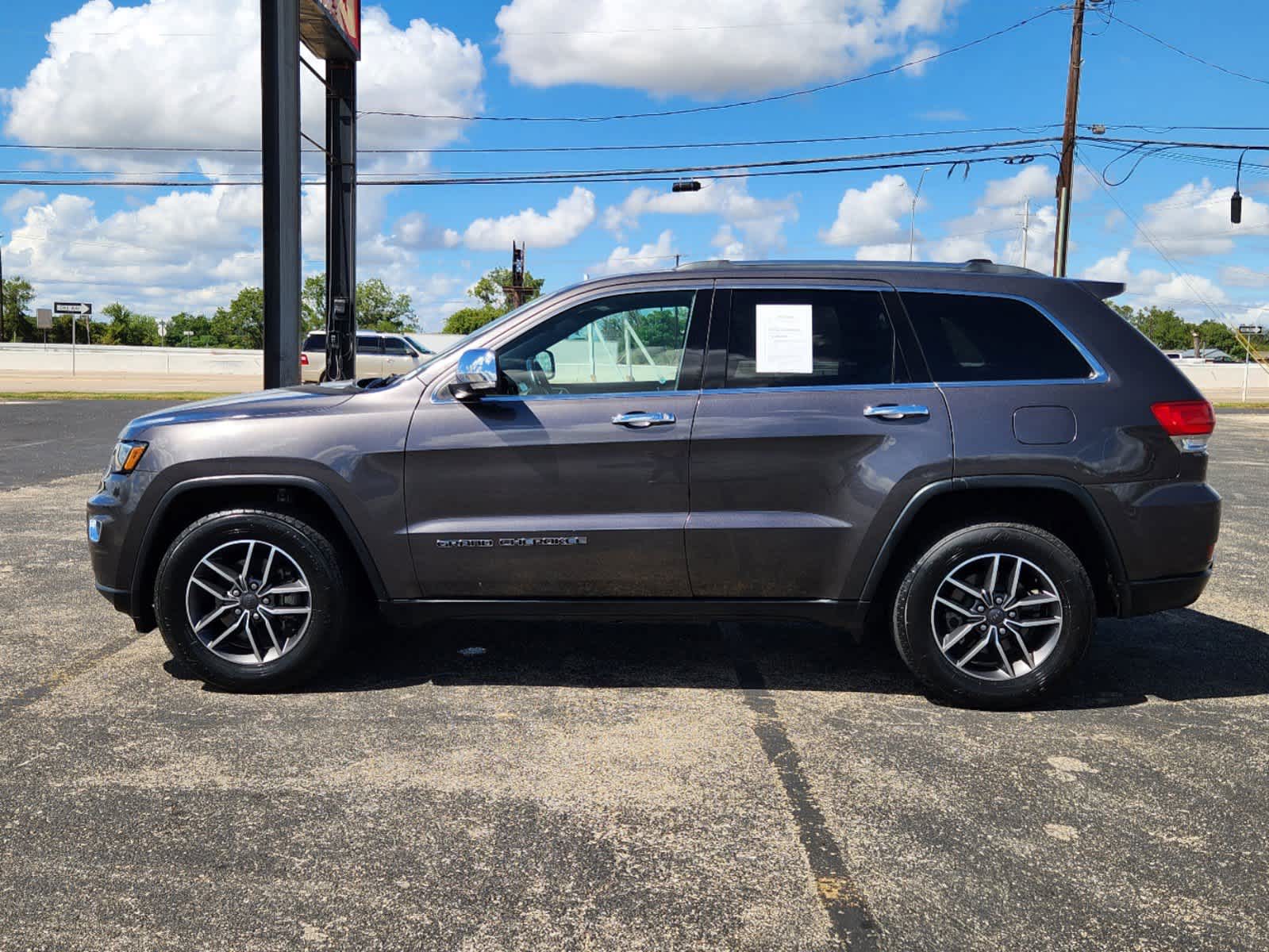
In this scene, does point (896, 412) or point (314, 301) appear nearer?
point (896, 412)

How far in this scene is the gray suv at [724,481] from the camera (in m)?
4.54

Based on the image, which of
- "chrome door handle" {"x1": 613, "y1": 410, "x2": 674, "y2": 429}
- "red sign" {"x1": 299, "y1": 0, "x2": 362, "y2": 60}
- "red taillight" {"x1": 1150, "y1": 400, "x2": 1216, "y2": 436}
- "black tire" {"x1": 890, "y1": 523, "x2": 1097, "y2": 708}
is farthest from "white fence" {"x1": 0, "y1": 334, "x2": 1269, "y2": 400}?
"red taillight" {"x1": 1150, "y1": 400, "x2": 1216, "y2": 436}

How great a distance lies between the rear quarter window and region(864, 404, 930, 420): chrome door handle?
178 mm

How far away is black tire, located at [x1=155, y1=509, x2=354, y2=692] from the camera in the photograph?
4656 mm

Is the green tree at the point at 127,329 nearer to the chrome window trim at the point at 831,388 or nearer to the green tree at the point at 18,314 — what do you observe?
the green tree at the point at 18,314

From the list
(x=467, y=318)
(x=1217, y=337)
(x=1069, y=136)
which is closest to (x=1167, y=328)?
(x=1217, y=337)

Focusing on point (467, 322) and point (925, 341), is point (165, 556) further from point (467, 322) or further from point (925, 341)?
point (467, 322)

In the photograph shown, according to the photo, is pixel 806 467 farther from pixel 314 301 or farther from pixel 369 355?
pixel 314 301

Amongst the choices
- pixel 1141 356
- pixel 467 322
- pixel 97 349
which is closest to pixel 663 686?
pixel 1141 356

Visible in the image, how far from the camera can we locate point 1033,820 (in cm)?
351

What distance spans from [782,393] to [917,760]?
5.10ft

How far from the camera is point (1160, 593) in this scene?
4590mm

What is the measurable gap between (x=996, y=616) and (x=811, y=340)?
4.54ft

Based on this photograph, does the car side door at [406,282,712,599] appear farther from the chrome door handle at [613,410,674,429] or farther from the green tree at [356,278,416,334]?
the green tree at [356,278,416,334]
